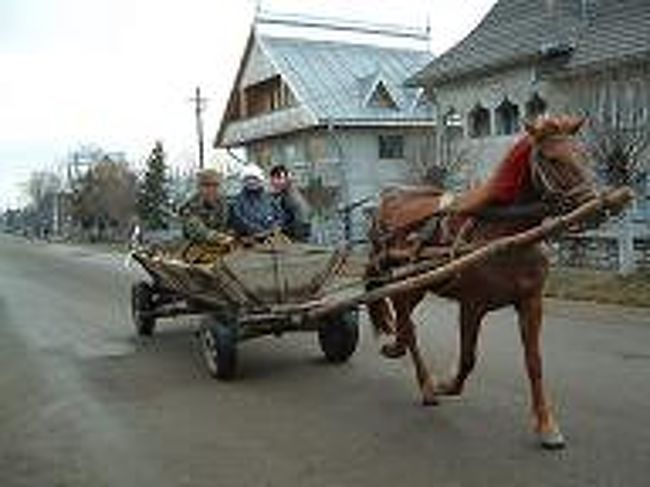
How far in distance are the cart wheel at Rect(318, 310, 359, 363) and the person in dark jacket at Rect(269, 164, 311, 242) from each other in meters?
1.02

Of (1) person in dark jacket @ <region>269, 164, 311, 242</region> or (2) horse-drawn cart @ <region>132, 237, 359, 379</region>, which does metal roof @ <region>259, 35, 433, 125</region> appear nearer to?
(1) person in dark jacket @ <region>269, 164, 311, 242</region>

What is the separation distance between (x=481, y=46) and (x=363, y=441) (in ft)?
98.6

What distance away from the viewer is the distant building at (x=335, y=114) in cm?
4919

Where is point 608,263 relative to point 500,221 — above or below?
below

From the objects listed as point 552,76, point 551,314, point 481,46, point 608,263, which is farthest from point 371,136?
point 551,314

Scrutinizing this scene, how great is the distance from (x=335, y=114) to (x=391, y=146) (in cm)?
364

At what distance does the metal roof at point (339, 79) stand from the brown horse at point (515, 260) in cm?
3916

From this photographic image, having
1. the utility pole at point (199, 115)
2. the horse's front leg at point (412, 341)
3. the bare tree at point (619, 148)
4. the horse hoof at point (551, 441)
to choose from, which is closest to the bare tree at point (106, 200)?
the utility pole at point (199, 115)

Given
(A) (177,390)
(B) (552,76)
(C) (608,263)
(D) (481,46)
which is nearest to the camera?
(A) (177,390)

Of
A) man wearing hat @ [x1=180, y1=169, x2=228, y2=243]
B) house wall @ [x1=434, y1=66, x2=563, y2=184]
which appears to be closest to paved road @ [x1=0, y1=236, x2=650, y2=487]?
man wearing hat @ [x1=180, y1=169, x2=228, y2=243]

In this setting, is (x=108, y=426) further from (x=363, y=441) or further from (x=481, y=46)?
(x=481, y=46)

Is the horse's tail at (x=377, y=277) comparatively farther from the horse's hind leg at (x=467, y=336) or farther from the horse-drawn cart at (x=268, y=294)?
the horse's hind leg at (x=467, y=336)

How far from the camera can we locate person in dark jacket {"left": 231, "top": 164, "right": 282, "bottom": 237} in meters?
11.6

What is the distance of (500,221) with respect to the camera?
7637mm
